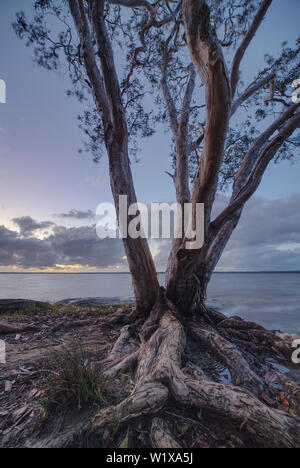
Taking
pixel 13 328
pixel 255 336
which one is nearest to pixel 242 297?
pixel 255 336

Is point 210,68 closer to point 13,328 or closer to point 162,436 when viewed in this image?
point 162,436

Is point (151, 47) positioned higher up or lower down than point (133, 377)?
higher up

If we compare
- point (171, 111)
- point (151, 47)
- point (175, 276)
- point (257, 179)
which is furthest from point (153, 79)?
point (175, 276)

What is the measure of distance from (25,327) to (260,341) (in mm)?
4545

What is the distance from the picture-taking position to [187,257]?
3.32 meters

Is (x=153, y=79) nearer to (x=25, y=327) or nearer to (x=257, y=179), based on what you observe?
(x=257, y=179)

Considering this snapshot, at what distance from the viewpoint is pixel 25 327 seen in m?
4.11

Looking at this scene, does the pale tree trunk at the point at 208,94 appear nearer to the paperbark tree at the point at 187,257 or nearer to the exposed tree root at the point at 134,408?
the paperbark tree at the point at 187,257

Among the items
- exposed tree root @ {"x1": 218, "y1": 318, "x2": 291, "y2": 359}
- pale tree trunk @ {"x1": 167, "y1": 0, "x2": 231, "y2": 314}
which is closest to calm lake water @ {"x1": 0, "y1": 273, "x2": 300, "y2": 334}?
exposed tree root @ {"x1": 218, "y1": 318, "x2": 291, "y2": 359}

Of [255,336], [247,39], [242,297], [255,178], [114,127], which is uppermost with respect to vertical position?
[247,39]

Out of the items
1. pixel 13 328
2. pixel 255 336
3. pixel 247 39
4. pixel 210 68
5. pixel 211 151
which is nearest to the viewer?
pixel 210 68

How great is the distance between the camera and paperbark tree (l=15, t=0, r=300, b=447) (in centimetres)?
154

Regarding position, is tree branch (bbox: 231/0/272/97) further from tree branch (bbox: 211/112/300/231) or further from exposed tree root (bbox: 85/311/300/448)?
exposed tree root (bbox: 85/311/300/448)

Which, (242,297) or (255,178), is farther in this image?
(242,297)
